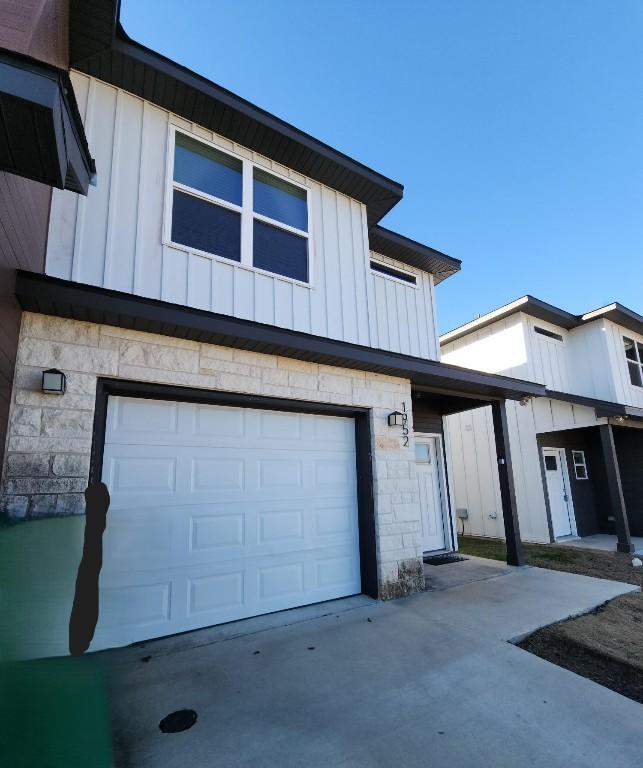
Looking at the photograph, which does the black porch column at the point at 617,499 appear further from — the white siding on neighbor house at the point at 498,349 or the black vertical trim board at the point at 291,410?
the black vertical trim board at the point at 291,410

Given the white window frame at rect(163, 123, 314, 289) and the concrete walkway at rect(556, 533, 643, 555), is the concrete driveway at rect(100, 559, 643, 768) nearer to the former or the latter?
the white window frame at rect(163, 123, 314, 289)

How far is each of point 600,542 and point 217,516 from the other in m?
9.75

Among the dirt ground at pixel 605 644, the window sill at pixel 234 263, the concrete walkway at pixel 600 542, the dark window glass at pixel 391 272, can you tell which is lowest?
the concrete walkway at pixel 600 542

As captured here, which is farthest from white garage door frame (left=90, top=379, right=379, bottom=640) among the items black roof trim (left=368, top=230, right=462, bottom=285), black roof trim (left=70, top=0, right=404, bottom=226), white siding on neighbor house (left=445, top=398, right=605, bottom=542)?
white siding on neighbor house (left=445, top=398, right=605, bottom=542)

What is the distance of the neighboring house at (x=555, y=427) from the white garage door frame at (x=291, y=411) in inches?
251

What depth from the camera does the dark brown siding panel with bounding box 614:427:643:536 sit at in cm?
1044

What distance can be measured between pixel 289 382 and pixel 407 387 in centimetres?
199

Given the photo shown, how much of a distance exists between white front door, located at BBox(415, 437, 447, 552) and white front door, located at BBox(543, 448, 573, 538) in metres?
3.76

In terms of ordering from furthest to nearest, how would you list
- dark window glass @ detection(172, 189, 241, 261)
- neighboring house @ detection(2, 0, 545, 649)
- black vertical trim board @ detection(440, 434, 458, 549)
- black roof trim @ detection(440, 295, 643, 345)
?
black roof trim @ detection(440, 295, 643, 345)
black vertical trim board @ detection(440, 434, 458, 549)
dark window glass @ detection(172, 189, 241, 261)
neighboring house @ detection(2, 0, 545, 649)

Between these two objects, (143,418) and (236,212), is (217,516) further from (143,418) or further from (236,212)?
(236,212)

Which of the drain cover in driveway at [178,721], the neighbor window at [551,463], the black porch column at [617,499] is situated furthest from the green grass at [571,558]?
the drain cover in driveway at [178,721]

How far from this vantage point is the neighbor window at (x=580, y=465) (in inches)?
427

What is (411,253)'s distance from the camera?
6625mm

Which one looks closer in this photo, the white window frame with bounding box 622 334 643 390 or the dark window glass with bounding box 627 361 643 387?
the white window frame with bounding box 622 334 643 390
